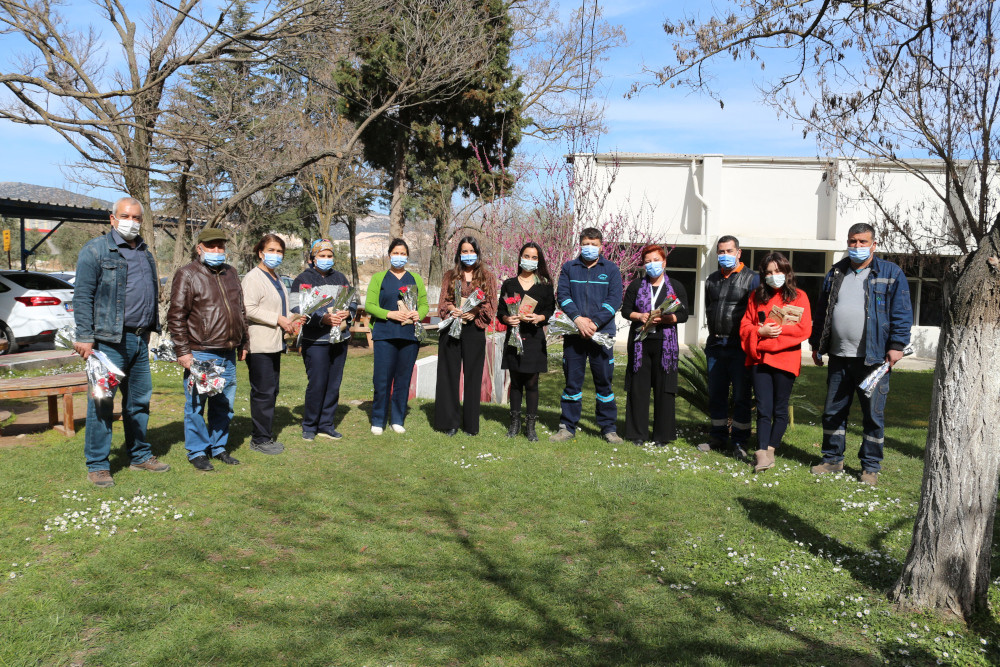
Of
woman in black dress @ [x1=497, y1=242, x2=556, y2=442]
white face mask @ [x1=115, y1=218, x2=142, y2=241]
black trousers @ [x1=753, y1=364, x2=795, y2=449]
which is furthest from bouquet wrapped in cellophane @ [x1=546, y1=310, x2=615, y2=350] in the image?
white face mask @ [x1=115, y1=218, x2=142, y2=241]

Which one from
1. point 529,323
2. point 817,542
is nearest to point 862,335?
point 817,542

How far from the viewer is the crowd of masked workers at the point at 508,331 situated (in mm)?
6035

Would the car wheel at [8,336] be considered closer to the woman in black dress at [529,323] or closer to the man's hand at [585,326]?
the woman in black dress at [529,323]

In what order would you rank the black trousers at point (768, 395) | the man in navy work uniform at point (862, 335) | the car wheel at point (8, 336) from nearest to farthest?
the man in navy work uniform at point (862, 335), the black trousers at point (768, 395), the car wheel at point (8, 336)

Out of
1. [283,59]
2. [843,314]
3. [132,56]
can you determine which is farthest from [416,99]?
[843,314]

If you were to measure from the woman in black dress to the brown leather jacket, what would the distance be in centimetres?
281

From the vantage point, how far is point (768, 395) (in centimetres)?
684

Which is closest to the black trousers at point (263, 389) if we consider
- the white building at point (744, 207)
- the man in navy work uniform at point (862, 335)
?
the man in navy work uniform at point (862, 335)

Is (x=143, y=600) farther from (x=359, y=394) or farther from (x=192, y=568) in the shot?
(x=359, y=394)

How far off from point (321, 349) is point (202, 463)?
165 centimetres

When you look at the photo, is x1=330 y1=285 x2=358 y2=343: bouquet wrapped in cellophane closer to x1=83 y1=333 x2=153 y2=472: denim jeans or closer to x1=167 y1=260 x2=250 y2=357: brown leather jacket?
x1=167 y1=260 x2=250 y2=357: brown leather jacket

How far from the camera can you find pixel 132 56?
12.4 metres

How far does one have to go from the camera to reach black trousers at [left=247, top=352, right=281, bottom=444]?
6.96 m

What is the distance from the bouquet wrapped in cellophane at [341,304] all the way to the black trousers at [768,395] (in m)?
4.07
